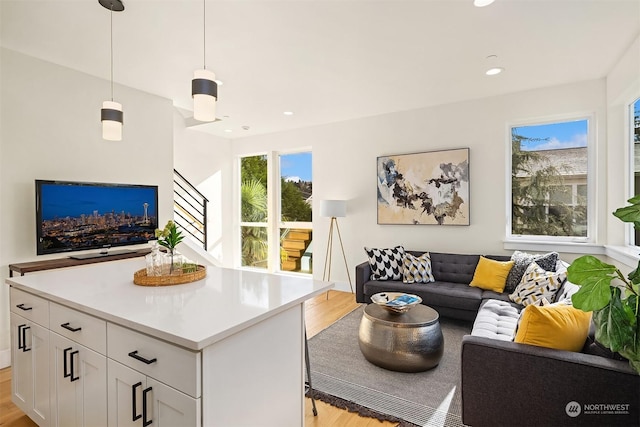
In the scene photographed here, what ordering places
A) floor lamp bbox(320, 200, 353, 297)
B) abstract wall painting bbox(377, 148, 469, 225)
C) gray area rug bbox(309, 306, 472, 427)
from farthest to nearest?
floor lamp bbox(320, 200, 353, 297) < abstract wall painting bbox(377, 148, 469, 225) < gray area rug bbox(309, 306, 472, 427)

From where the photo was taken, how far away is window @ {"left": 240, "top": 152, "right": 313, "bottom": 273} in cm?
564

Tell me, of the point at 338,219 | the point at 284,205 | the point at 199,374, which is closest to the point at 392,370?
the point at 199,374

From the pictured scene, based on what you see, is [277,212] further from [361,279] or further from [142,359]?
[142,359]

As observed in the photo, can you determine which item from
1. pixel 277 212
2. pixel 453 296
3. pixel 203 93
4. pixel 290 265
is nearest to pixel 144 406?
pixel 203 93

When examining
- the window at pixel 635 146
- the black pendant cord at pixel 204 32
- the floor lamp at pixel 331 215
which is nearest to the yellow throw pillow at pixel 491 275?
the window at pixel 635 146

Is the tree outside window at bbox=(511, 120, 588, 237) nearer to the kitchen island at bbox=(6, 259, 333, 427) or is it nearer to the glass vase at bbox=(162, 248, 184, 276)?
the kitchen island at bbox=(6, 259, 333, 427)

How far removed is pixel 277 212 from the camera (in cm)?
594

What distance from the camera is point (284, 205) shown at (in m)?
5.90

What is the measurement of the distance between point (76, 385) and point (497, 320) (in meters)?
2.80

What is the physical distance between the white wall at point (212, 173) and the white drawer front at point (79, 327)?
3959 millimetres

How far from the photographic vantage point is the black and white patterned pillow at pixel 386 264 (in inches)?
154

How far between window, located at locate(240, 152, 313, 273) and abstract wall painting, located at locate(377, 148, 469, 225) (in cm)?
152

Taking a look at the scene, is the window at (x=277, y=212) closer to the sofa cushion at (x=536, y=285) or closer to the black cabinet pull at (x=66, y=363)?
the sofa cushion at (x=536, y=285)

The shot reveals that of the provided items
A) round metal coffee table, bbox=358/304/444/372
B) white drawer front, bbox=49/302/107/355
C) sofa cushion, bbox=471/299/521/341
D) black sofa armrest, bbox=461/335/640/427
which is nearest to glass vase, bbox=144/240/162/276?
white drawer front, bbox=49/302/107/355
